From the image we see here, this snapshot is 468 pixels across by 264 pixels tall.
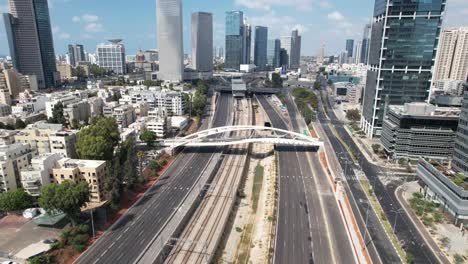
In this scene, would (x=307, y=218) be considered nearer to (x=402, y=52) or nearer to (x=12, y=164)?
(x=12, y=164)

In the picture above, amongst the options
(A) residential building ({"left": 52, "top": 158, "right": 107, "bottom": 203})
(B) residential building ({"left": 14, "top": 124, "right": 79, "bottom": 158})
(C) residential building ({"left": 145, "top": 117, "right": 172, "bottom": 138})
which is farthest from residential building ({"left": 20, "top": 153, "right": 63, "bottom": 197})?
(C) residential building ({"left": 145, "top": 117, "right": 172, "bottom": 138})

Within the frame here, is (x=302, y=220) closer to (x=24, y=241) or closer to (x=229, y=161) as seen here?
(x=229, y=161)

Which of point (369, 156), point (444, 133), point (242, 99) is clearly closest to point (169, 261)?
point (369, 156)

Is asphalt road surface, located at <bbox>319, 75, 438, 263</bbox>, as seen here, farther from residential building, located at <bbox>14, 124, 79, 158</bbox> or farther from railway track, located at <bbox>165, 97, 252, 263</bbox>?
residential building, located at <bbox>14, 124, 79, 158</bbox>

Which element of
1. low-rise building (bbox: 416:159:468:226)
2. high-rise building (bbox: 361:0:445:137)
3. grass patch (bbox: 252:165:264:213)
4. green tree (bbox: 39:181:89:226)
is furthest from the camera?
high-rise building (bbox: 361:0:445:137)

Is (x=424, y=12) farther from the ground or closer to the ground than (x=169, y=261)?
farther from the ground

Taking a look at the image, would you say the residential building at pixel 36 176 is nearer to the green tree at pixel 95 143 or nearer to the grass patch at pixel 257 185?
the green tree at pixel 95 143
